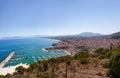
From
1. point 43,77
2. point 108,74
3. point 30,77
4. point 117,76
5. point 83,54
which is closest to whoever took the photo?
point 117,76

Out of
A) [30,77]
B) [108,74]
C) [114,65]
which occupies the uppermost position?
[114,65]

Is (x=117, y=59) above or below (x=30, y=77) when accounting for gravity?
above

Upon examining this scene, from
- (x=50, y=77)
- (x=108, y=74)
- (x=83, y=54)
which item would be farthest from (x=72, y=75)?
(x=83, y=54)

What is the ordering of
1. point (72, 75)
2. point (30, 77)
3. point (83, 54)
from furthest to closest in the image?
point (83, 54)
point (30, 77)
point (72, 75)

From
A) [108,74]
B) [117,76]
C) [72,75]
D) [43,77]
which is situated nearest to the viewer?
[117,76]

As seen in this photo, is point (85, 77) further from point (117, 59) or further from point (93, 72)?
point (117, 59)

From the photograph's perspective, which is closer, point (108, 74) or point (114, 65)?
point (114, 65)

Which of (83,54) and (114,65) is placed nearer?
(114,65)

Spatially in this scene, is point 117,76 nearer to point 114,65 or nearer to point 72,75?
point 114,65

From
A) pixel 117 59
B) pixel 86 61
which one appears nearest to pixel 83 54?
pixel 86 61
